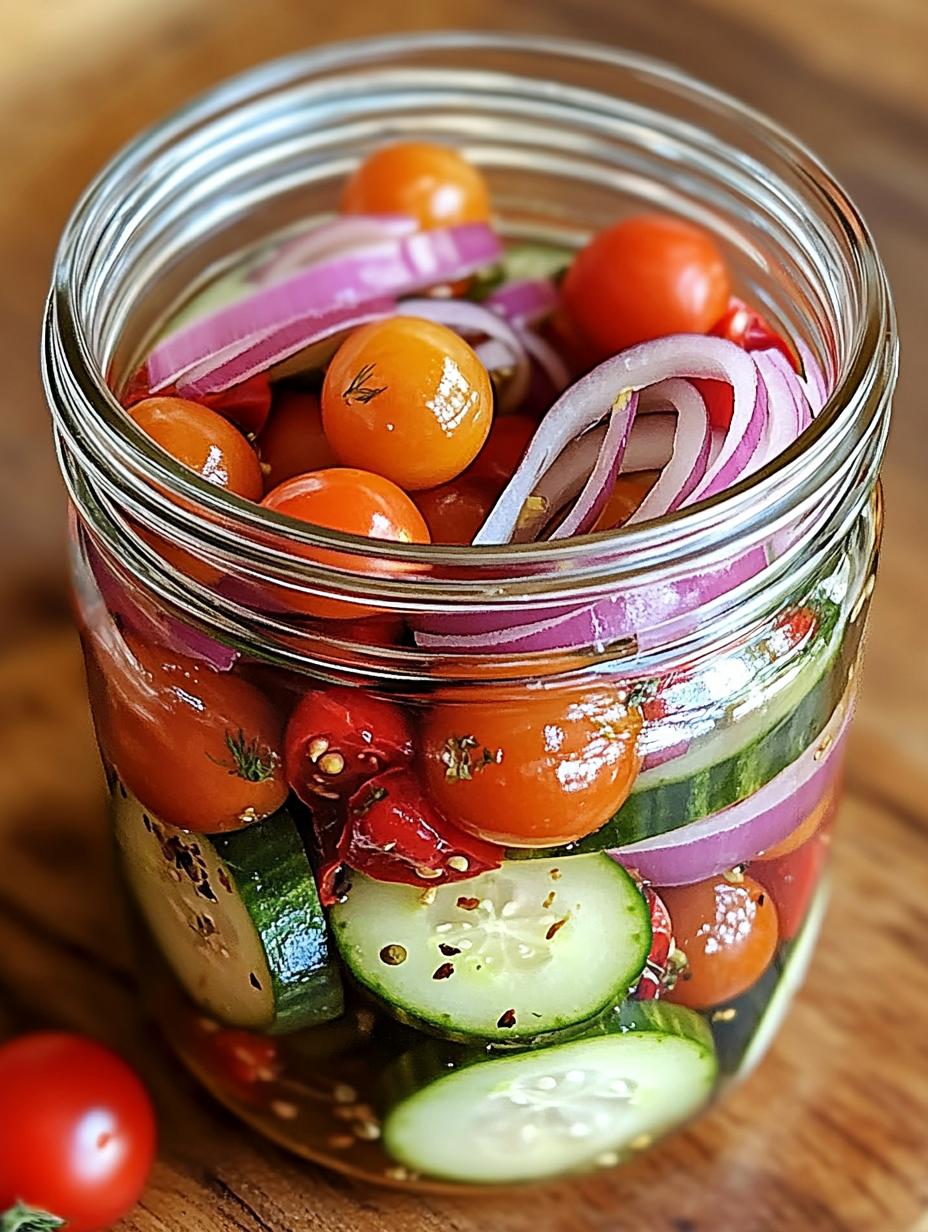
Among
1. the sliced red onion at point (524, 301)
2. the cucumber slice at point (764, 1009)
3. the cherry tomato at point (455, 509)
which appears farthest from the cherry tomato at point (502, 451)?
the cucumber slice at point (764, 1009)

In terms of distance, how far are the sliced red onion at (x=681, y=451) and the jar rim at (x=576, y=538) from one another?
0.20 ft

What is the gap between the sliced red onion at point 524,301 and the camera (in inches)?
44.8

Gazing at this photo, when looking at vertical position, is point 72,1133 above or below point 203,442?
below

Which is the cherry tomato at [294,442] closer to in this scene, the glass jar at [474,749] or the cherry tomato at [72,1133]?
the glass jar at [474,749]


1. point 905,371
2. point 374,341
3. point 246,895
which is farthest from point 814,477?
point 905,371

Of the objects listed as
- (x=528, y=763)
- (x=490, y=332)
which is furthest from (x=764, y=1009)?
(x=490, y=332)

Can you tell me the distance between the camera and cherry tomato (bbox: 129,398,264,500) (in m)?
0.95

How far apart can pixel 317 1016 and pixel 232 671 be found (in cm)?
21

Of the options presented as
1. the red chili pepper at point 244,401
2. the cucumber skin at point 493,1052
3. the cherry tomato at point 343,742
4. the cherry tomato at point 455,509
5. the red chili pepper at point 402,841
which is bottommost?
the cucumber skin at point 493,1052

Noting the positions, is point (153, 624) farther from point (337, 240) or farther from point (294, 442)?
point (337, 240)

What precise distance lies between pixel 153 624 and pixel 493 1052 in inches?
12.2

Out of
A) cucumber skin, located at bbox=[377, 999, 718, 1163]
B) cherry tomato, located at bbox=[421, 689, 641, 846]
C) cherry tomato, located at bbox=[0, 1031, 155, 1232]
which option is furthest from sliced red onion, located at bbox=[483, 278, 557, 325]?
cherry tomato, located at bbox=[0, 1031, 155, 1232]

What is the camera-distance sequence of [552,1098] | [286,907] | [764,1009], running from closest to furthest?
[286,907] → [552,1098] → [764,1009]

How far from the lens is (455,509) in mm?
964
